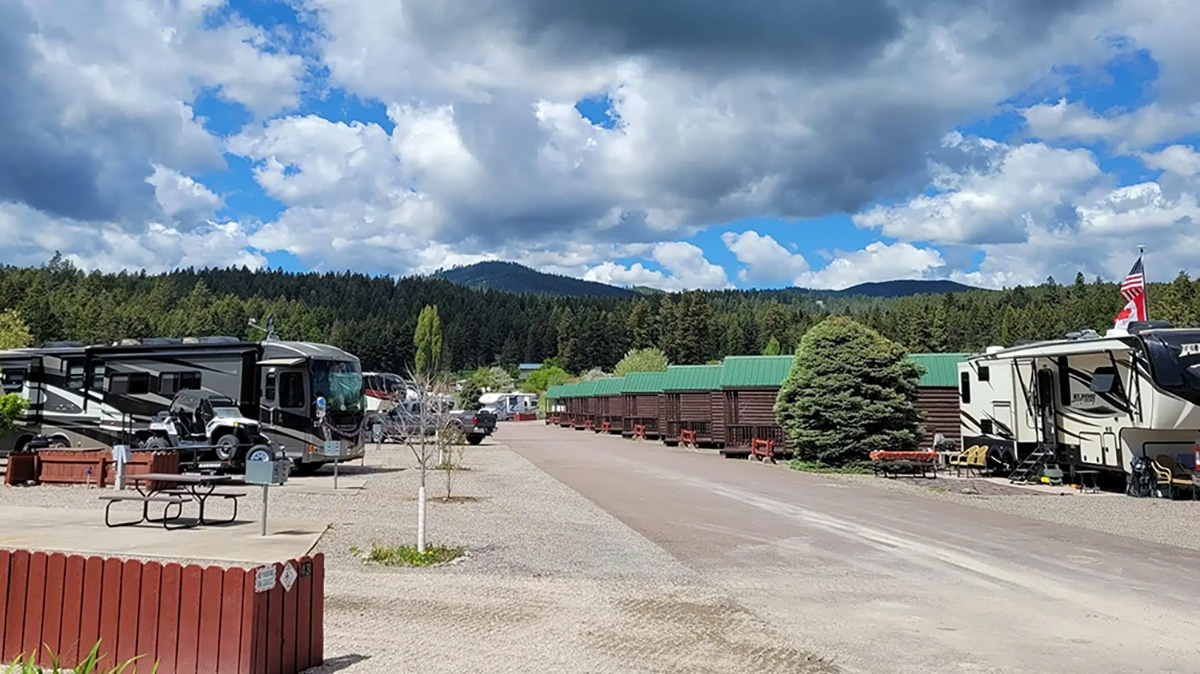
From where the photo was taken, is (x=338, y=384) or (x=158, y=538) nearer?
(x=158, y=538)

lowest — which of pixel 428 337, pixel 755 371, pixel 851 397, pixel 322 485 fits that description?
pixel 322 485

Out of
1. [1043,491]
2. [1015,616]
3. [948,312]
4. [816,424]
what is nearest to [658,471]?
[816,424]

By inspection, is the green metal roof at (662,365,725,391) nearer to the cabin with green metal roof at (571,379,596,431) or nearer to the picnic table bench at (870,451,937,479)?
the picnic table bench at (870,451,937,479)

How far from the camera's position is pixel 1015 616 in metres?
8.00

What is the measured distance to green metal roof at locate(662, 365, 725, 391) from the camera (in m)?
37.3

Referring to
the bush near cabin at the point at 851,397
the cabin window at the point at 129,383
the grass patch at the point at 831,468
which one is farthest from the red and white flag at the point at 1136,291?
the cabin window at the point at 129,383

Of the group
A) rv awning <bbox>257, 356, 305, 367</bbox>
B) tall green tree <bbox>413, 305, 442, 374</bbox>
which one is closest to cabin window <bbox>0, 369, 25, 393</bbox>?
rv awning <bbox>257, 356, 305, 367</bbox>

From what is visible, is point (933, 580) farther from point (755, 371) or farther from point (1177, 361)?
point (755, 371)

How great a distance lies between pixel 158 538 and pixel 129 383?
1359cm

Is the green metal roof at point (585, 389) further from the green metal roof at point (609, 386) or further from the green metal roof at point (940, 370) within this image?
the green metal roof at point (940, 370)

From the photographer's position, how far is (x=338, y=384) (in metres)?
23.0

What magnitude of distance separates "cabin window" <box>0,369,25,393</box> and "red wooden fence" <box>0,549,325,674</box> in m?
22.1

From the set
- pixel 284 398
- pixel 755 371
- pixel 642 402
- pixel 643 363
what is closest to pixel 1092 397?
pixel 755 371

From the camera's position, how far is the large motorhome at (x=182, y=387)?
22281 mm
